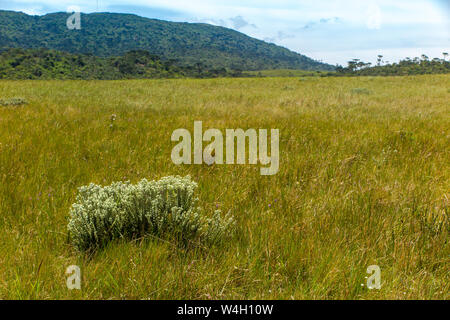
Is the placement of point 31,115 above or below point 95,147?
above

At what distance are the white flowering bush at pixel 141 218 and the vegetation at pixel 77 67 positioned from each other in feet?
326

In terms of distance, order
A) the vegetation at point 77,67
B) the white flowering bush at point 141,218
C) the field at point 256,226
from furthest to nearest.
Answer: the vegetation at point 77,67
the white flowering bush at point 141,218
the field at point 256,226

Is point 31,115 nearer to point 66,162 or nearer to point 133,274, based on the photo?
point 66,162

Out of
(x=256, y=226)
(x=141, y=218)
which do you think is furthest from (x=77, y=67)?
(x=256, y=226)

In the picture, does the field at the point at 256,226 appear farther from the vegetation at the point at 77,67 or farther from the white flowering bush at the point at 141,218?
the vegetation at the point at 77,67

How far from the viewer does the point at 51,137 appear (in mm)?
5012

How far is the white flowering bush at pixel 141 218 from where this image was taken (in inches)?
80.5

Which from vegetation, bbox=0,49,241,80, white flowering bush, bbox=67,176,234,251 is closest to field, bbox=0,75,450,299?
white flowering bush, bbox=67,176,234,251

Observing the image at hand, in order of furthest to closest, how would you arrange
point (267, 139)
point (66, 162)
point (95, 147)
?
point (267, 139) < point (95, 147) < point (66, 162)

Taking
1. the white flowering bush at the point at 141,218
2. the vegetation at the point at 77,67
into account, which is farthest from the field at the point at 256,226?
the vegetation at the point at 77,67

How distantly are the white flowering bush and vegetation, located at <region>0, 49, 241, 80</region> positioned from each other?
9931cm

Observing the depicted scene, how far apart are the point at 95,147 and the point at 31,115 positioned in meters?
3.55

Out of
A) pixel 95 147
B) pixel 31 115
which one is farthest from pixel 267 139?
pixel 31 115

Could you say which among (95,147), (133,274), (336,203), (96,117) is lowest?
(133,274)
